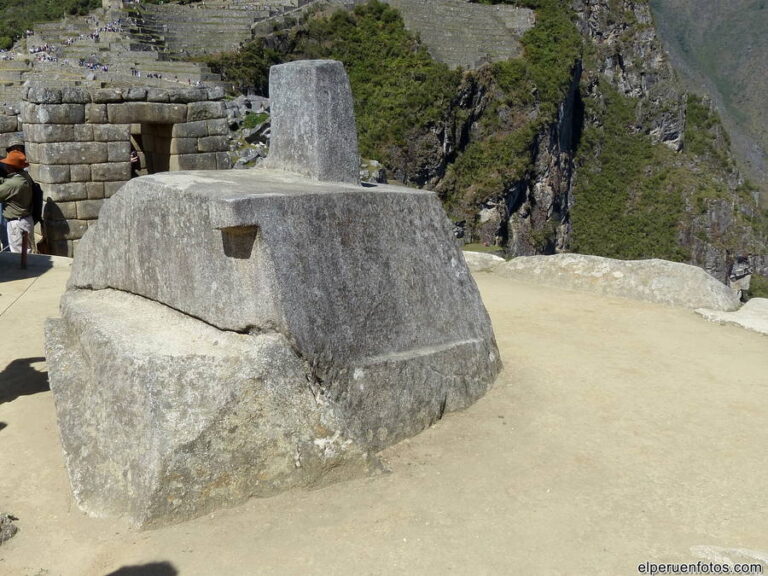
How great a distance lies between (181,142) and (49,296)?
384cm

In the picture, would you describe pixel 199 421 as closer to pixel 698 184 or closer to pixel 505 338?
pixel 505 338

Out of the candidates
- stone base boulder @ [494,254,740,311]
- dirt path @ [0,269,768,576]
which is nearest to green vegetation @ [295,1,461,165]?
stone base boulder @ [494,254,740,311]

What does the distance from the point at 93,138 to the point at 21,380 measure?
557cm

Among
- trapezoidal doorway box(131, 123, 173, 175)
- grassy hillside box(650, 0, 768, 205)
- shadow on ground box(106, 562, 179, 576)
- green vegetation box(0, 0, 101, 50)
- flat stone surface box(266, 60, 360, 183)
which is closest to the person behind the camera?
shadow on ground box(106, 562, 179, 576)

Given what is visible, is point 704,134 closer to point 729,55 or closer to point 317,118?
point 729,55

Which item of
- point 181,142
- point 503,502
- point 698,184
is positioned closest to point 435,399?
point 503,502

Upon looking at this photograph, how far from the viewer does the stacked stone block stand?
975 cm

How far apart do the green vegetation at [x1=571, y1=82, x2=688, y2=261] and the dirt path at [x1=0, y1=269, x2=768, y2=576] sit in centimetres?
4834

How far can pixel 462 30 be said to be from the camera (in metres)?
40.8

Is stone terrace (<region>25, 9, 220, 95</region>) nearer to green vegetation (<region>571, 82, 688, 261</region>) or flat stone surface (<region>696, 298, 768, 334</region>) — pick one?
flat stone surface (<region>696, 298, 768, 334</region>)

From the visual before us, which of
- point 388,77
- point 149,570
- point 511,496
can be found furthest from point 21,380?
point 388,77

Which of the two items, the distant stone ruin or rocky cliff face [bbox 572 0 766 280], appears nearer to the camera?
the distant stone ruin

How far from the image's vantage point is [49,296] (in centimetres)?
712

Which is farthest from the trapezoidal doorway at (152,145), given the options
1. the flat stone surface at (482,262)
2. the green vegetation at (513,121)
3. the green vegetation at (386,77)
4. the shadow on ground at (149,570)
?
the green vegetation at (513,121)
